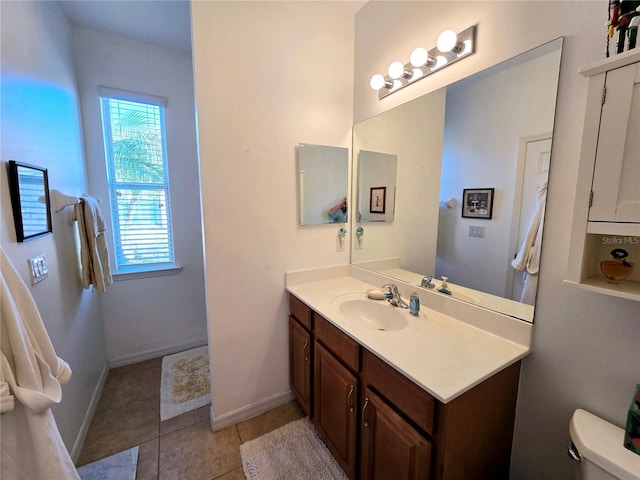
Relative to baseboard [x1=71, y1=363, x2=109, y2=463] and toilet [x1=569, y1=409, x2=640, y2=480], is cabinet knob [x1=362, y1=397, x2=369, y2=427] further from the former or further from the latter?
baseboard [x1=71, y1=363, x2=109, y2=463]

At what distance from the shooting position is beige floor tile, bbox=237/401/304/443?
1.74m

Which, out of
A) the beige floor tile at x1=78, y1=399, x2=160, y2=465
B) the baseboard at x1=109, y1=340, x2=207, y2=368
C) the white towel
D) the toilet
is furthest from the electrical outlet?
the baseboard at x1=109, y1=340, x2=207, y2=368

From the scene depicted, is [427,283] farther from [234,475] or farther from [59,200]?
[59,200]

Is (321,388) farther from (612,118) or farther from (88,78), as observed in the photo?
(88,78)

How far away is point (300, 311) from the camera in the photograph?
1762 millimetres

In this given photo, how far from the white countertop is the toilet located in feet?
0.82

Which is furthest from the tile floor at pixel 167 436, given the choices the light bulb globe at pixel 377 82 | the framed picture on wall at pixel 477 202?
the light bulb globe at pixel 377 82

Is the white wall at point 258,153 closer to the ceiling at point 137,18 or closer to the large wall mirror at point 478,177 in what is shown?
the large wall mirror at point 478,177

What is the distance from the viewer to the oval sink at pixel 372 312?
5.03 ft

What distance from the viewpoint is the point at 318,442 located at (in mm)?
1655

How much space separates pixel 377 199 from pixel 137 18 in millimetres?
2248

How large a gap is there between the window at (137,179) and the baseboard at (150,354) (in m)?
0.83

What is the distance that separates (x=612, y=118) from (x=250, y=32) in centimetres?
178

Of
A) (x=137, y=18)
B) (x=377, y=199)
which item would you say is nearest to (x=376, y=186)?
(x=377, y=199)
